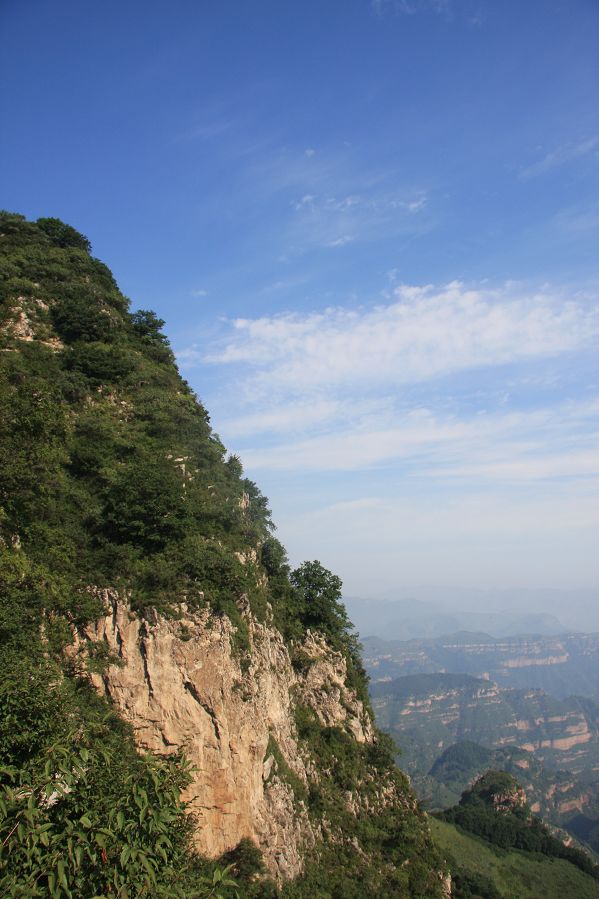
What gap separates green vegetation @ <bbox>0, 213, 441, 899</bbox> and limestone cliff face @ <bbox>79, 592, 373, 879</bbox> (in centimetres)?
63

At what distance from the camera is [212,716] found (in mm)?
18000

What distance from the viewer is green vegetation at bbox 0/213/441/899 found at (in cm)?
623

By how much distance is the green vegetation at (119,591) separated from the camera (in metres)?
6.23

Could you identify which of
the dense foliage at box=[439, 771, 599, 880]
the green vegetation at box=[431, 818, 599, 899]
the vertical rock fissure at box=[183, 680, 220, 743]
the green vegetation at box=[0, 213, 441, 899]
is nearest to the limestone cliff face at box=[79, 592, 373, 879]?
the vertical rock fissure at box=[183, 680, 220, 743]

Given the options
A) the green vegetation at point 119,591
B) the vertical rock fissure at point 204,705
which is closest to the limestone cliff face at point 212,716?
the vertical rock fissure at point 204,705

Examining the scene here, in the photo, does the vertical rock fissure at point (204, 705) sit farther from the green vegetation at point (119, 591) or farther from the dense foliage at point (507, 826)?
the dense foliage at point (507, 826)

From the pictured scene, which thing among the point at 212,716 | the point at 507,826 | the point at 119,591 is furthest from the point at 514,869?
the point at 119,591

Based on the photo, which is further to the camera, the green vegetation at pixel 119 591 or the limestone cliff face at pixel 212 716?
the limestone cliff face at pixel 212 716

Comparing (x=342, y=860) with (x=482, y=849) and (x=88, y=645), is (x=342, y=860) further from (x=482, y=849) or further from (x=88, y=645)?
(x=482, y=849)

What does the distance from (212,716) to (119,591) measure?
5.94 meters

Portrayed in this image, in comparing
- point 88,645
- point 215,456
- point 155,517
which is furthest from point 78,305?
point 88,645

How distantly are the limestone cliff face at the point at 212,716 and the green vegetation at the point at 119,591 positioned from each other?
2.07ft

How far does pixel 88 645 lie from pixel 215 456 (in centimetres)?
1286

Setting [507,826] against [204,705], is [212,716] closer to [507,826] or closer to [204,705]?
[204,705]
